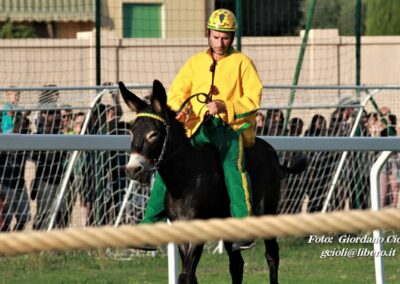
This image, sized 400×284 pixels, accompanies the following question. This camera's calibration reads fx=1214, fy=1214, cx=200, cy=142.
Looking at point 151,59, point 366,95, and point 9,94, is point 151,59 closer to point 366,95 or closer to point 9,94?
point 366,95

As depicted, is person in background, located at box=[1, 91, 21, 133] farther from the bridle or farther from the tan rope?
the tan rope

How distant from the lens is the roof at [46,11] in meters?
26.4

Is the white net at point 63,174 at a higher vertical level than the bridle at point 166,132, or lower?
lower

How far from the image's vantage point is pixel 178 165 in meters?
8.41

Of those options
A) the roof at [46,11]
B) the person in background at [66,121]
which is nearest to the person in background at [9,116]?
the person in background at [66,121]

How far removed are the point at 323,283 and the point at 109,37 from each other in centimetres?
1200

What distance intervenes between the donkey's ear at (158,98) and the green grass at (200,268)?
358 cm

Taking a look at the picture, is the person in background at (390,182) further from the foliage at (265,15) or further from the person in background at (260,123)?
the foliage at (265,15)

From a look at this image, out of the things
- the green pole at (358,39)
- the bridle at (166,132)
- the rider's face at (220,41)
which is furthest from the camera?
the green pole at (358,39)

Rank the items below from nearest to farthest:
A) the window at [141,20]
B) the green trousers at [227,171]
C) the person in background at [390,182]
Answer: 1. the green trousers at [227,171]
2. the person in background at [390,182]
3. the window at [141,20]

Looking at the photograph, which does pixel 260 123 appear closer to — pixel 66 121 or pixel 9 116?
pixel 66 121

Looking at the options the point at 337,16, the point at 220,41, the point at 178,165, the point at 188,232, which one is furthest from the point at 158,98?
the point at 337,16

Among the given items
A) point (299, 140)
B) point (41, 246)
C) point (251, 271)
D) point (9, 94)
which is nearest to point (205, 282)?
point (251, 271)

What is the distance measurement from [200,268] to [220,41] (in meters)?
4.29
